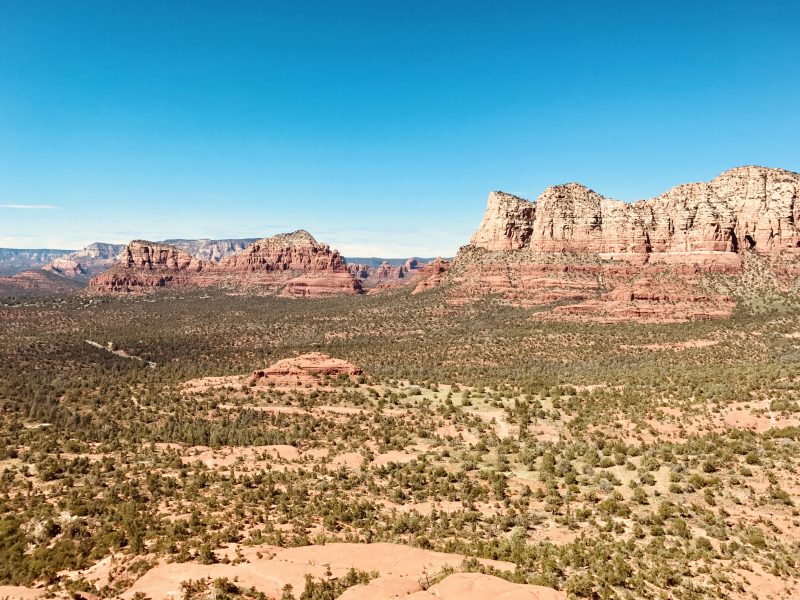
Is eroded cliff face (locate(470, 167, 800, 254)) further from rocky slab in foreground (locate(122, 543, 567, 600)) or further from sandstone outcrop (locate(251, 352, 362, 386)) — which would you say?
rocky slab in foreground (locate(122, 543, 567, 600))

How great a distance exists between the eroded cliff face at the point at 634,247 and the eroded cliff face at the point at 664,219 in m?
0.23

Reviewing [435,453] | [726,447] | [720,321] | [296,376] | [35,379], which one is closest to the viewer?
[726,447]

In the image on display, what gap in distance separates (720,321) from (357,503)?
83155 mm

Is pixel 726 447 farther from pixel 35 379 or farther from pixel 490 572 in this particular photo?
pixel 35 379

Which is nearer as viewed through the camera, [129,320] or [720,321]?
[720,321]

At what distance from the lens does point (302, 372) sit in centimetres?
5481

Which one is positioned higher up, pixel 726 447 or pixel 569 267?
pixel 569 267

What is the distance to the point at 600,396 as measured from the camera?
147 feet

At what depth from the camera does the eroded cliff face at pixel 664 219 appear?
110 m

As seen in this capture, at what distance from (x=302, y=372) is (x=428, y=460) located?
2613 cm

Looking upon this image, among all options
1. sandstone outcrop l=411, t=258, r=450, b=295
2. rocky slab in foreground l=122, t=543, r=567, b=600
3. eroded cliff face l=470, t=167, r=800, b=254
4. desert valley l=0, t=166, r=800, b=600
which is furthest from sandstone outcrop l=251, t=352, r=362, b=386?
eroded cliff face l=470, t=167, r=800, b=254

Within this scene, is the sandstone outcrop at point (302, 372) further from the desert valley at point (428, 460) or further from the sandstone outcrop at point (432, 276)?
the sandstone outcrop at point (432, 276)

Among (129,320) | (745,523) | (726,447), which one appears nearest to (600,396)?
(726,447)

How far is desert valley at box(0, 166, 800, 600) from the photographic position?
1759cm
